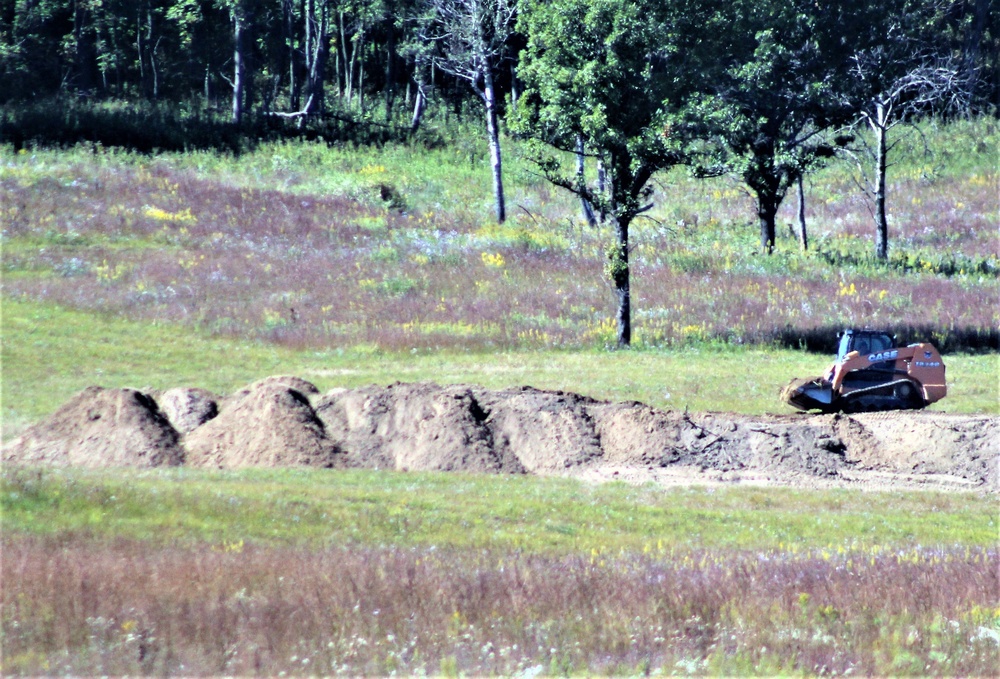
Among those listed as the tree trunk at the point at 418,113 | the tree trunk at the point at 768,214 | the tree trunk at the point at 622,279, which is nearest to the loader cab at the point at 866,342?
the tree trunk at the point at 622,279

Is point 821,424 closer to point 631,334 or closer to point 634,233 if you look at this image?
point 631,334

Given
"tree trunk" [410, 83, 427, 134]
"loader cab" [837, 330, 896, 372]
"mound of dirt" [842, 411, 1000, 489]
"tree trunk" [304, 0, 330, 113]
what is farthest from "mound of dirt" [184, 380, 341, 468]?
"tree trunk" [304, 0, 330, 113]

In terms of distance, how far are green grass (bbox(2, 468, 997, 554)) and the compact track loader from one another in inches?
197

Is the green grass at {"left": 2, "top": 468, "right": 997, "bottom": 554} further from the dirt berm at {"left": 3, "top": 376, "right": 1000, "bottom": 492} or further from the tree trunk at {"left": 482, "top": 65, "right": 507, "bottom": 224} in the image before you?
the tree trunk at {"left": 482, "top": 65, "right": 507, "bottom": 224}

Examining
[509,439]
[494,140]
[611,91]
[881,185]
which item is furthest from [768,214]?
[509,439]

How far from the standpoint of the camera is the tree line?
1179 inches

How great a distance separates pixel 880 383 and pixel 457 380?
9.89 m

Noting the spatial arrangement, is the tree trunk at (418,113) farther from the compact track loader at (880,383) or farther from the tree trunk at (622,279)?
the compact track loader at (880,383)

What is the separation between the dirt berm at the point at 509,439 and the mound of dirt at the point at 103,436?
25 mm

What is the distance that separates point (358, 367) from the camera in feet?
92.1

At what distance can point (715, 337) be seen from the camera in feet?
107

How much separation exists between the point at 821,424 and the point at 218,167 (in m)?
40.4

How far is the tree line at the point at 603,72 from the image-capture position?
98.3 ft

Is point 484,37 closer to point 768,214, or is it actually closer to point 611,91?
point 768,214
